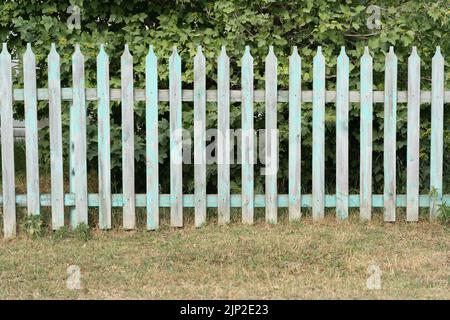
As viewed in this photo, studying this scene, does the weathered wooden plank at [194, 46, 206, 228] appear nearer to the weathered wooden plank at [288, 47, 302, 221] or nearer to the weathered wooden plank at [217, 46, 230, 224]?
the weathered wooden plank at [217, 46, 230, 224]

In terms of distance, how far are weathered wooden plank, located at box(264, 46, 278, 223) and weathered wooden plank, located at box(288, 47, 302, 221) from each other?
130 mm

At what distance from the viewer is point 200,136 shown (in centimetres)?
679

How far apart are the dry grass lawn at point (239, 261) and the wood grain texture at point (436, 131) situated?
0.24 meters

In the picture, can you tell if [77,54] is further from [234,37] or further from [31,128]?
[234,37]

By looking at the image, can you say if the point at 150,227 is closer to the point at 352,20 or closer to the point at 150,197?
the point at 150,197

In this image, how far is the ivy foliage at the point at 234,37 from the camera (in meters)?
7.12

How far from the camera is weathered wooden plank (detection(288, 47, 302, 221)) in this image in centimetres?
671

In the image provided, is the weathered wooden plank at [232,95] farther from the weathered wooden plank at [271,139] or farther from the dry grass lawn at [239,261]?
the dry grass lawn at [239,261]

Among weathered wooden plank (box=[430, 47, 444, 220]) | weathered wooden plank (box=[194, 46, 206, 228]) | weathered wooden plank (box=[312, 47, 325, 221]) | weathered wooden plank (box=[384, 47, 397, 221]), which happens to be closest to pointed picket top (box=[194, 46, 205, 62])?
weathered wooden plank (box=[194, 46, 206, 228])

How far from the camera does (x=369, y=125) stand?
6785 millimetres

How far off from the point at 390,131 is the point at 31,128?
2922 millimetres

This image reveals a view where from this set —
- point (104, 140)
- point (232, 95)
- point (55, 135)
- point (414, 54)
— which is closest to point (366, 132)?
point (414, 54)

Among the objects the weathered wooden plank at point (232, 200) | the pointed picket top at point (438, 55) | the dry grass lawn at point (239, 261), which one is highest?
the pointed picket top at point (438, 55)

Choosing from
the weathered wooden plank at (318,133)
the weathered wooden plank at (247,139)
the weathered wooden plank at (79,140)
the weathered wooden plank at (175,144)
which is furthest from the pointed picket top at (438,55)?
the weathered wooden plank at (79,140)
